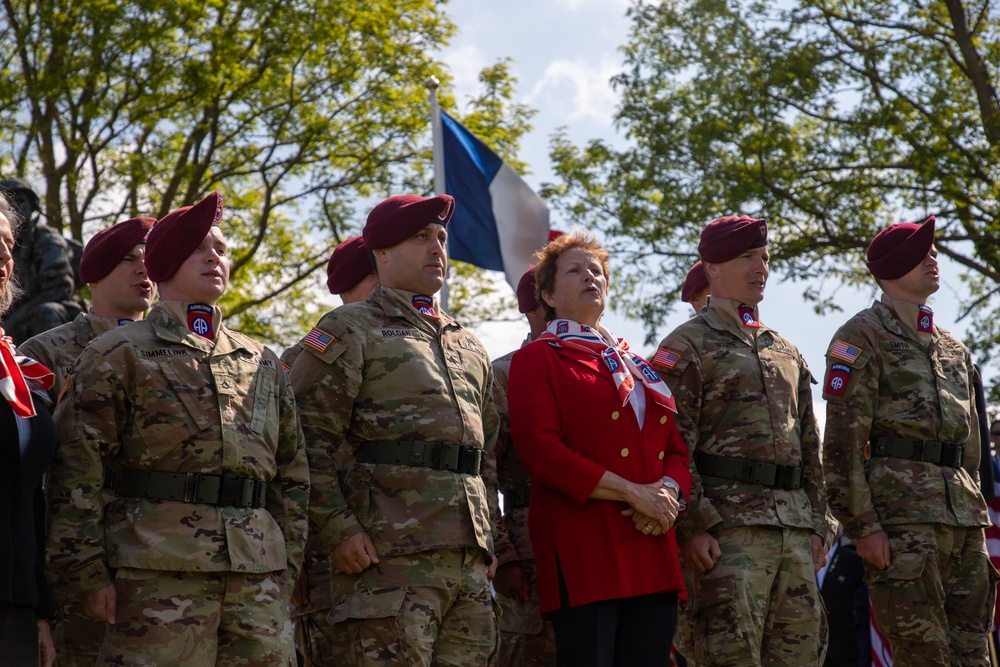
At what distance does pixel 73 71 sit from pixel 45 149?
1.50 m

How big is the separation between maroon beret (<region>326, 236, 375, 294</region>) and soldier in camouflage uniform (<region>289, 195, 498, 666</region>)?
1747 mm

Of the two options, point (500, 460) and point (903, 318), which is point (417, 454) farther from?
point (903, 318)

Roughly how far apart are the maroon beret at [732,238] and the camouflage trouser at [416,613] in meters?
2.07

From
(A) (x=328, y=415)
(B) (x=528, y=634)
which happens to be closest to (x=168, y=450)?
(A) (x=328, y=415)

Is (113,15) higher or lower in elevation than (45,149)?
higher

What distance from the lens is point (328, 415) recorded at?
4.86 metres

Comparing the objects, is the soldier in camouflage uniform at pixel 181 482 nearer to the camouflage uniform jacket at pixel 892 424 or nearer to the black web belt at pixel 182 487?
the black web belt at pixel 182 487

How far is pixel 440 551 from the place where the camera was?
186 inches

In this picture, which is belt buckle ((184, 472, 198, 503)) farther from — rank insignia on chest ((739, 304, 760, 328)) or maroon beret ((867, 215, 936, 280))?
maroon beret ((867, 215, 936, 280))

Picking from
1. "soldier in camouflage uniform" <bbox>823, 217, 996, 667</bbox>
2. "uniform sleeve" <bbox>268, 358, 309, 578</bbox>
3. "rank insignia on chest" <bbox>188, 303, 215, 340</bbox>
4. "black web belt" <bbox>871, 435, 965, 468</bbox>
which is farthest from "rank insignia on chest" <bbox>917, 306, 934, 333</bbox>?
"rank insignia on chest" <bbox>188, 303, 215, 340</bbox>

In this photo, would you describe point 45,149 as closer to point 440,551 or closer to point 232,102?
point 232,102

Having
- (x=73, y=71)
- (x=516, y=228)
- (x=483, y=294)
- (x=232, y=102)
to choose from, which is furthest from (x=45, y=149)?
(x=516, y=228)

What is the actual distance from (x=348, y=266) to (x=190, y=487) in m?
2.86

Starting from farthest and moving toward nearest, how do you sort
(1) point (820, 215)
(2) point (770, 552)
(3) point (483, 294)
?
(3) point (483, 294) → (1) point (820, 215) → (2) point (770, 552)
